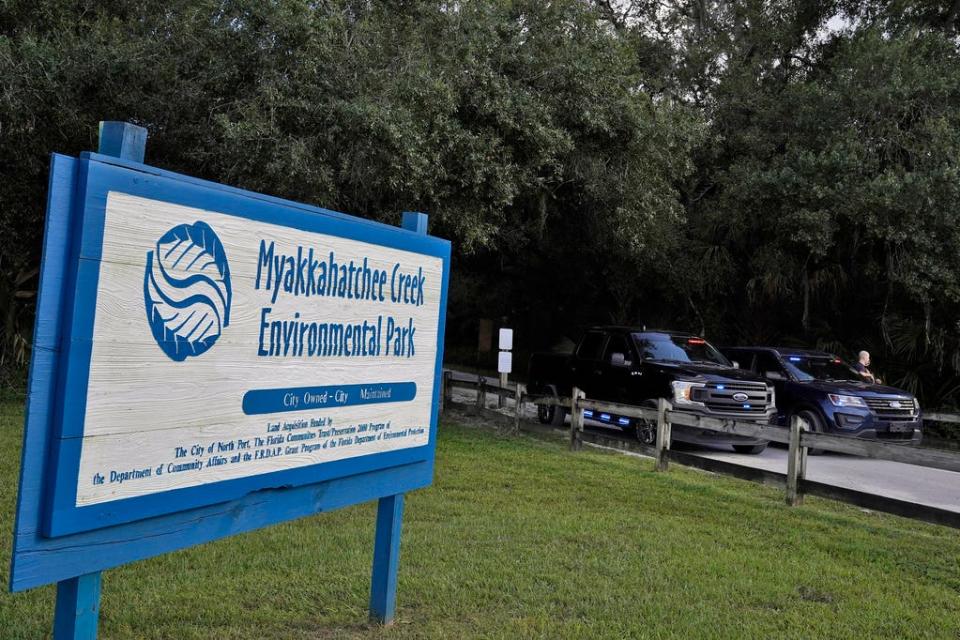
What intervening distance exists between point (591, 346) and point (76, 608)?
13.7m

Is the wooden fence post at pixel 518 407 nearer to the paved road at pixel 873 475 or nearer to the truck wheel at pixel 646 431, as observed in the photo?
the truck wheel at pixel 646 431

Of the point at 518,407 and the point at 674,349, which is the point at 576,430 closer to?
the point at 518,407

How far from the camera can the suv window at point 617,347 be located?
50.1ft

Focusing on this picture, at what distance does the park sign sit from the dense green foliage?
7.37m

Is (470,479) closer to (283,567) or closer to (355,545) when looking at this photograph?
(355,545)

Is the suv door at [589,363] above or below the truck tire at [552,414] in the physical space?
above

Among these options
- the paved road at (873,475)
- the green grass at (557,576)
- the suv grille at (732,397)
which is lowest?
the green grass at (557,576)

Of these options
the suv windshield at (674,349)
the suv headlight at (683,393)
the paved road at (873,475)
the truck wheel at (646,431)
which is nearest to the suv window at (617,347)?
the suv windshield at (674,349)

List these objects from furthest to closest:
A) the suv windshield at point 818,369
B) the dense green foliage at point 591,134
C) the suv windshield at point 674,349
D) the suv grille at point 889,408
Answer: the suv windshield at point 818,369 < the suv windshield at point 674,349 < the suv grille at point 889,408 < the dense green foliage at point 591,134

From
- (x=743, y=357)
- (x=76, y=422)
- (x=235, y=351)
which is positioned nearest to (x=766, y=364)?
(x=743, y=357)

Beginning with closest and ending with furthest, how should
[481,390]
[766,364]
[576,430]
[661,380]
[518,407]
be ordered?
[576,430] < [661,380] < [518,407] < [766,364] < [481,390]

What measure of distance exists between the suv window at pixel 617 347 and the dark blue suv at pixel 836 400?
2729mm

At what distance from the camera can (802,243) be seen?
2014 cm

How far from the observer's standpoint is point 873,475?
12.4m
